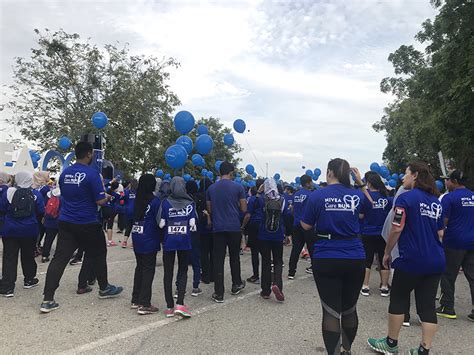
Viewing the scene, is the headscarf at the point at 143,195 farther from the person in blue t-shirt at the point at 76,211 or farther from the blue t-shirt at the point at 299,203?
the blue t-shirt at the point at 299,203

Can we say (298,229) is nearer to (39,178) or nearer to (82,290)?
(82,290)

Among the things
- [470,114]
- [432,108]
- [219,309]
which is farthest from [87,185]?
[432,108]

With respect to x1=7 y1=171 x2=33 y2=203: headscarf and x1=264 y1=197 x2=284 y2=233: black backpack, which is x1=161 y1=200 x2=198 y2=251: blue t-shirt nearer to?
x1=264 y1=197 x2=284 y2=233: black backpack

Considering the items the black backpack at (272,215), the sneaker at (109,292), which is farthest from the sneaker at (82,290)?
the black backpack at (272,215)

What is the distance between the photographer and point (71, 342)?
373cm

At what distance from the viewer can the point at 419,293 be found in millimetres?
3535

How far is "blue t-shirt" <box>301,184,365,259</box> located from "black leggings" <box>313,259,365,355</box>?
0.07 m

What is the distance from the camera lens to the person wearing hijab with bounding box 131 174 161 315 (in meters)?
4.77

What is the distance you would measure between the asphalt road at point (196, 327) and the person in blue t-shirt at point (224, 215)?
652mm

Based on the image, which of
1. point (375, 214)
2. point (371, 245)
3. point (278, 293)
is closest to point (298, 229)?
point (371, 245)

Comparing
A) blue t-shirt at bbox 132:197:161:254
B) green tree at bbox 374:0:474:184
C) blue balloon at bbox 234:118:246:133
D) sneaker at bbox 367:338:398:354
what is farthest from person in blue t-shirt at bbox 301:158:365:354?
green tree at bbox 374:0:474:184

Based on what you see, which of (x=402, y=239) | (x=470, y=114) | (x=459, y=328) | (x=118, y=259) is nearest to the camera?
(x=402, y=239)

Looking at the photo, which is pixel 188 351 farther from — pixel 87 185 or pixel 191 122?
pixel 191 122

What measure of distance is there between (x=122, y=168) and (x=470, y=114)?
61.2 feet
